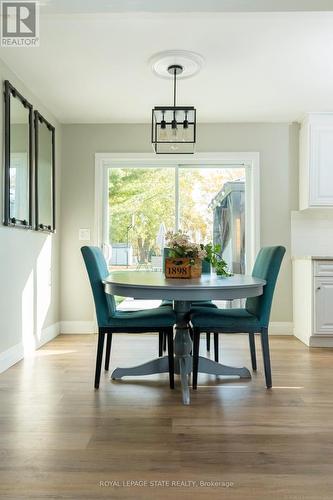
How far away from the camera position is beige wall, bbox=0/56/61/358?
325 cm

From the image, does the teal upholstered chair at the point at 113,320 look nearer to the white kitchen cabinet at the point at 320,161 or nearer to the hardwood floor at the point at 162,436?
the hardwood floor at the point at 162,436

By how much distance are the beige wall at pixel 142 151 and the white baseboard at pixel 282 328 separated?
6cm

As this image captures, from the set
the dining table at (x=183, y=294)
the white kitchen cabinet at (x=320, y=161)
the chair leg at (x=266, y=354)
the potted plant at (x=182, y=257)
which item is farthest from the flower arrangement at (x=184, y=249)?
the white kitchen cabinet at (x=320, y=161)

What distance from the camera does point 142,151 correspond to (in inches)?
189

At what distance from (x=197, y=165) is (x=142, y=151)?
661 millimetres

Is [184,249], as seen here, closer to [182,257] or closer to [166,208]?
[182,257]

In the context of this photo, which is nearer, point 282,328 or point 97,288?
point 97,288

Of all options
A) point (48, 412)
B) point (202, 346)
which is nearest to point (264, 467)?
point (48, 412)

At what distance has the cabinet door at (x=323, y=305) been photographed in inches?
159

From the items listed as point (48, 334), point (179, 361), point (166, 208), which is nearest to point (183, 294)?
A: point (179, 361)

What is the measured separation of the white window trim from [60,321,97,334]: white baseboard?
93 cm

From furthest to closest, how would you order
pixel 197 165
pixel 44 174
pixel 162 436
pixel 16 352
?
pixel 197 165 → pixel 44 174 → pixel 16 352 → pixel 162 436

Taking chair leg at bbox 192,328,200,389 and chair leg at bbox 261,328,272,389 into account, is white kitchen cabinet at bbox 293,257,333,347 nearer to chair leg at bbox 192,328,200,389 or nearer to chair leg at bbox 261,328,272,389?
chair leg at bbox 261,328,272,389

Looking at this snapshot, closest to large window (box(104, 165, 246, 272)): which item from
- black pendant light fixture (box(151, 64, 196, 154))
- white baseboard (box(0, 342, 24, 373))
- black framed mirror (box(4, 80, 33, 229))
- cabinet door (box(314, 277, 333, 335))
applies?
cabinet door (box(314, 277, 333, 335))
